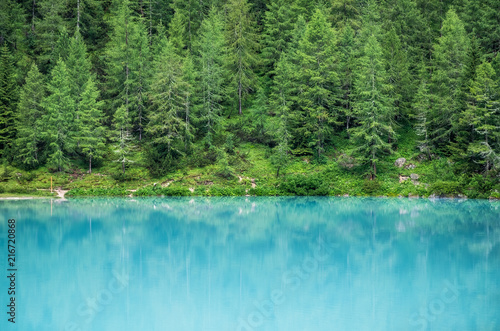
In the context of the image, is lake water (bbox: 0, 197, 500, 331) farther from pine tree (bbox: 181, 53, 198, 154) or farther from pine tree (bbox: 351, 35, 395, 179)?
pine tree (bbox: 181, 53, 198, 154)

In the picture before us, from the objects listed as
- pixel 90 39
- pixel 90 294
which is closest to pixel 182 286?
pixel 90 294

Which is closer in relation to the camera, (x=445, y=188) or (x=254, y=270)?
(x=254, y=270)

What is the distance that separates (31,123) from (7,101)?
486cm

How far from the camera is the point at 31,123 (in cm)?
4778

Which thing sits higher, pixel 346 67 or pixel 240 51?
pixel 240 51

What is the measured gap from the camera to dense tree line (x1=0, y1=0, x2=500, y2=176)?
46.1 meters

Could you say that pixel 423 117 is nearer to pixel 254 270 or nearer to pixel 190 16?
pixel 190 16

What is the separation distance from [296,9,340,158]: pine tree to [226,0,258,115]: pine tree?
23.3 feet

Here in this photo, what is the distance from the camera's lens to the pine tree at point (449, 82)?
45.2 meters

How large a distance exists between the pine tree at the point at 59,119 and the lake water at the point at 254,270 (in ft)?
47.8

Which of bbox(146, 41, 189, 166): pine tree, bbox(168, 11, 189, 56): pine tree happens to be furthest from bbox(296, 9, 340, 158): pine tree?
bbox(168, 11, 189, 56): pine tree

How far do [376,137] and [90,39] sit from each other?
4079 cm

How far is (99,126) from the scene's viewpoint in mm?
49281

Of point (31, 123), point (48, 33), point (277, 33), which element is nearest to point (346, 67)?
point (277, 33)
